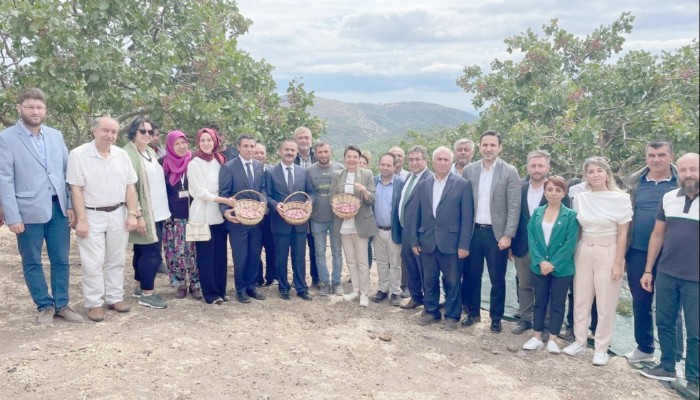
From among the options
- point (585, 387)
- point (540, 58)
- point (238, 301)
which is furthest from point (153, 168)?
point (540, 58)

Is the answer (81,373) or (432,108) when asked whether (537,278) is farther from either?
(432,108)

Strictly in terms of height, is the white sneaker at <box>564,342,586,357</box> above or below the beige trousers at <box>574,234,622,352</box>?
below

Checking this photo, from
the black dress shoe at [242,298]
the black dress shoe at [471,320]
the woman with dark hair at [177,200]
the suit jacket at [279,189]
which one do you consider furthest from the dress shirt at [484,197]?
the woman with dark hair at [177,200]

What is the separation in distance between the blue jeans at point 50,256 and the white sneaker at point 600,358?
454cm

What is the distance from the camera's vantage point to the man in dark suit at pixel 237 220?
495cm

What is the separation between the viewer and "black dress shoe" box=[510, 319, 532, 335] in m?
4.83

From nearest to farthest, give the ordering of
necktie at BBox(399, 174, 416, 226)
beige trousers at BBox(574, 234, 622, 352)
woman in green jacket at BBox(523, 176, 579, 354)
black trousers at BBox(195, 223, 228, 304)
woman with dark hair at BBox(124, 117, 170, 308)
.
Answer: beige trousers at BBox(574, 234, 622, 352), woman in green jacket at BBox(523, 176, 579, 354), woman with dark hair at BBox(124, 117, 170, 308), black trousers at BBox(195, 223, 228, 304), necktie at BBox(399, 174, 416, 226)

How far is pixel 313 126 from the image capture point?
7926 mm

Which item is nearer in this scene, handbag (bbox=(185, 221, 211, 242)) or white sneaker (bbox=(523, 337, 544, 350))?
white sneaker (bbox=(523, 337, 544, 350))

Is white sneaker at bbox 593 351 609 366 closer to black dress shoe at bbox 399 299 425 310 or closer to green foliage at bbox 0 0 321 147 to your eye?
black dress shoe at bbox 399 299 425 310

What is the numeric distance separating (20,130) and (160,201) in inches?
50.2

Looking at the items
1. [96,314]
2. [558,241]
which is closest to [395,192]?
[558,241]

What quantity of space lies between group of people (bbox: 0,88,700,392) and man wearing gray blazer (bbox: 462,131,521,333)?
14 millimetres

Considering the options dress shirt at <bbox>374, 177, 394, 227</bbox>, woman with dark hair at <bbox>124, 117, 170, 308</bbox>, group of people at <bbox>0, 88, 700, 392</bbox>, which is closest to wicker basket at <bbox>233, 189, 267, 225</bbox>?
group of people at <bbox>0, 88, 700, 392</bbox>
